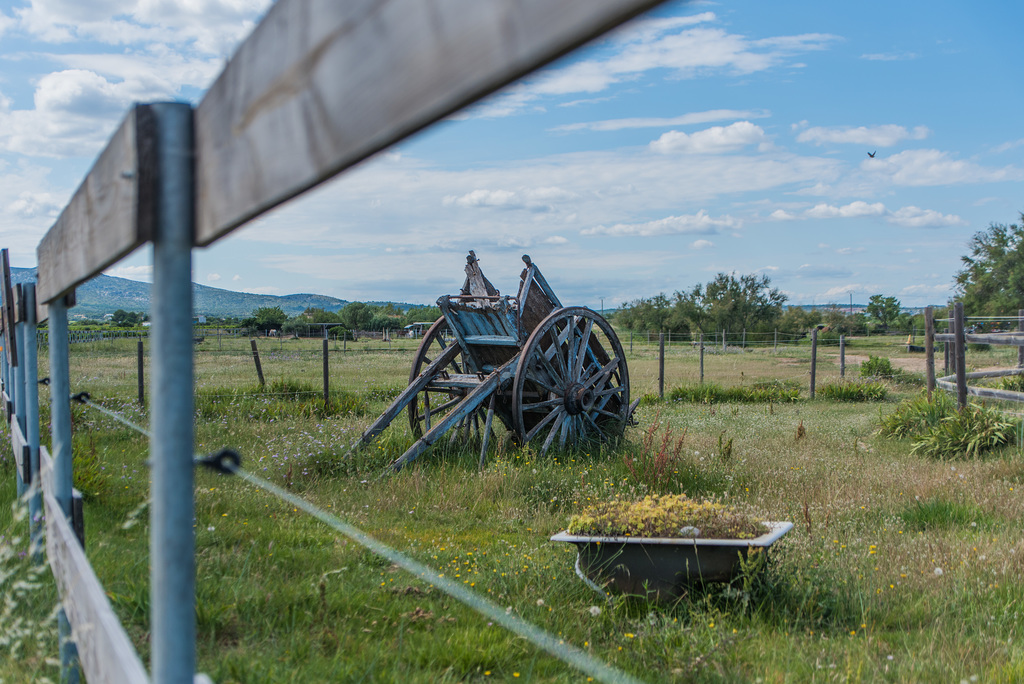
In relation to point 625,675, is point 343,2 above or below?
above

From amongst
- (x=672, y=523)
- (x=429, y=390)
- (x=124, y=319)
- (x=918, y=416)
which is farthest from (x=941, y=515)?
(x=124, y=319)

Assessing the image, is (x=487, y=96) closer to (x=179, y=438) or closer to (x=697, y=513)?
(x=179, y=438)

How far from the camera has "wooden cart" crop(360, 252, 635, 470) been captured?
7922 mm

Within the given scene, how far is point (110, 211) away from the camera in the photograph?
1.58 m

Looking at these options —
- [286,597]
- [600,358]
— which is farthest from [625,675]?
[600,358]

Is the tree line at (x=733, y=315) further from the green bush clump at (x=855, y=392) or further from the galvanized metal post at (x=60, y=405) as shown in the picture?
the galvanized metal post at (x=60, y=405)

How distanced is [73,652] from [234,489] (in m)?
3.56

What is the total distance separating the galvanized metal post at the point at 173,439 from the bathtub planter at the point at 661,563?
3055 millimetres

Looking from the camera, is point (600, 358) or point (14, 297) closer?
point (14, 297)

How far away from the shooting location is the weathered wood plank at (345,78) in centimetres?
74

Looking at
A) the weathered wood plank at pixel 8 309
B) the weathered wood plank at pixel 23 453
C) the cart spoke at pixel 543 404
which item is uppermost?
the weathered wood plank at pixel 8 309

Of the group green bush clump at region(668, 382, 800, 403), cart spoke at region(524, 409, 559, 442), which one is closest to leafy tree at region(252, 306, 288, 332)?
green bush clump at region(668, 382, 800, 403)

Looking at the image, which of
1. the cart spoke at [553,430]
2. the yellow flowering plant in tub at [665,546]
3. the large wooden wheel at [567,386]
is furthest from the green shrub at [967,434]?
the yellow flowering plant in tub at [665,546]

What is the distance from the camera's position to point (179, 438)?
122cm
